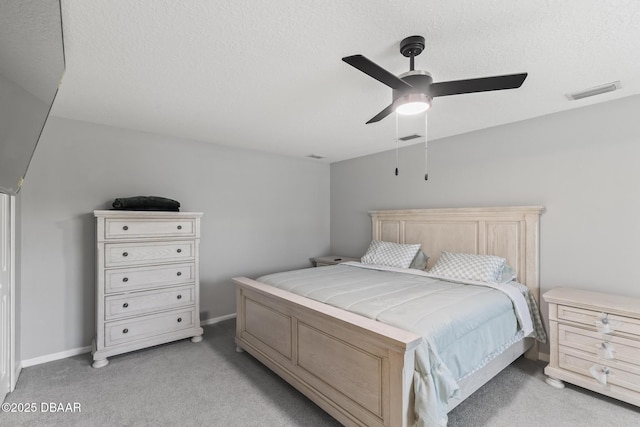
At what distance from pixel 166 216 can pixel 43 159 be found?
1.17 m

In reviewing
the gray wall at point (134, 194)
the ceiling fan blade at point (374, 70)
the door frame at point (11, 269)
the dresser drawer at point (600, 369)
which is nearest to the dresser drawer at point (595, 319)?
the dresser drawer at point (600, 369)

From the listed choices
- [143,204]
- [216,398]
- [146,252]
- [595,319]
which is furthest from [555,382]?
[143,204]

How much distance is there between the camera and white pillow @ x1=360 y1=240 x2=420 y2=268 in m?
3.46

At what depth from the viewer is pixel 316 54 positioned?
1.78 m

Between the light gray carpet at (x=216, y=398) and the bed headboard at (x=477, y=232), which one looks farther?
the bed headboard at (x=477, y=232)

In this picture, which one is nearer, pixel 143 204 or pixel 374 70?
pixel 374 70

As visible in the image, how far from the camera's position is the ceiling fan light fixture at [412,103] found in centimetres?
167

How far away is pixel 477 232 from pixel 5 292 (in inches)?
163

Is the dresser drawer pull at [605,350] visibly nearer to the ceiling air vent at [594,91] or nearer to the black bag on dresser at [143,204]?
the ceiling air vent at [594,91]

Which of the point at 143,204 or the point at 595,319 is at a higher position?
the point at 143,204

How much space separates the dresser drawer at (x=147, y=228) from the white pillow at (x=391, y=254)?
6.89ft

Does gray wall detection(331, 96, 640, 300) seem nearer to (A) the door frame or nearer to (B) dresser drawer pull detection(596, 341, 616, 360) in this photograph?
(B) dresser drawer pull detection(596, 341, 616, 360)

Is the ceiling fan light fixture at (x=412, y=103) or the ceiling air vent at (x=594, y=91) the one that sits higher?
the ceiling air vent at (x=594, y=91)

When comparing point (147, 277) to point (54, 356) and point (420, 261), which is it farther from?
point (420, 261)
